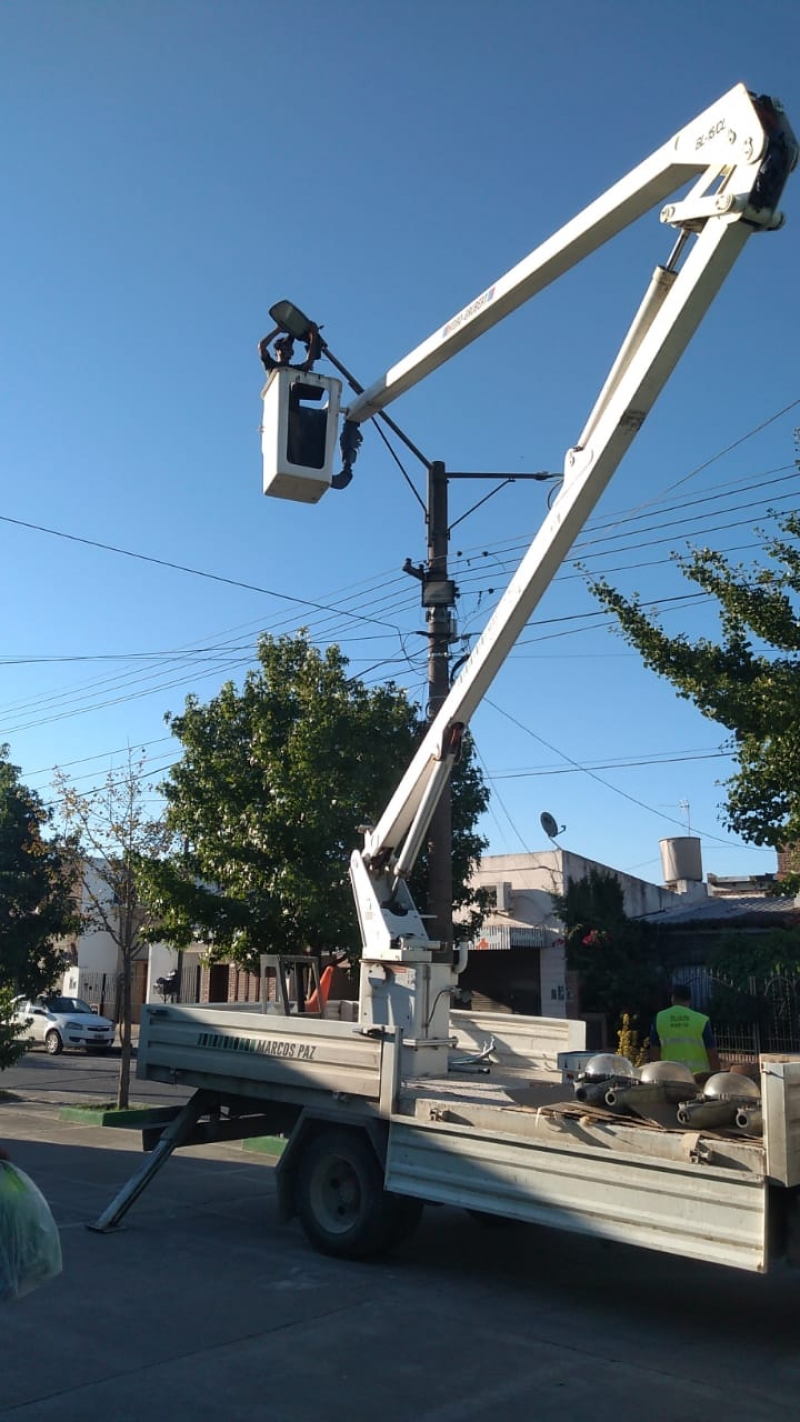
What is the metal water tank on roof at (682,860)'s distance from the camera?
99.4 feet

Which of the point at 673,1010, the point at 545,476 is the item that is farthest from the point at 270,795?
the point at 673,1010

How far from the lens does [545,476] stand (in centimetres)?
1126

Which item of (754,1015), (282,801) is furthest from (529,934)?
(282,801)

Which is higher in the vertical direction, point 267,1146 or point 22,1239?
point 22,1239

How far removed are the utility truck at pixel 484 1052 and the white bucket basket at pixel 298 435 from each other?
0.05 feet

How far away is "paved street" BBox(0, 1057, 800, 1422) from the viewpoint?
17.7 feet

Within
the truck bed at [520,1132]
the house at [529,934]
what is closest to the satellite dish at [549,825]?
the house at [529,934]

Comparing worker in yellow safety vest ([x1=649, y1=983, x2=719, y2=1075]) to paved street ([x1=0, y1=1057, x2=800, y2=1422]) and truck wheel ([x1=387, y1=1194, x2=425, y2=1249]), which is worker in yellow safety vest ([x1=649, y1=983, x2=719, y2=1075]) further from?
truck wheel ([x1=387, y1=1194, x2=425, y2=1249])

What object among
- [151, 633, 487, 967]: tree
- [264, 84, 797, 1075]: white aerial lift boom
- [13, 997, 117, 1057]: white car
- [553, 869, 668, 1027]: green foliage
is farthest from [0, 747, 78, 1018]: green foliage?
[264, 84, 797, 1075]: white aerial lift boom

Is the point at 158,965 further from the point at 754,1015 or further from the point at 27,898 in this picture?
the point at 754,1015

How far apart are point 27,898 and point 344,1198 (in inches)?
559

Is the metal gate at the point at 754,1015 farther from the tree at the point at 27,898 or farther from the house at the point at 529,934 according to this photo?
the tree at the point at 27,898

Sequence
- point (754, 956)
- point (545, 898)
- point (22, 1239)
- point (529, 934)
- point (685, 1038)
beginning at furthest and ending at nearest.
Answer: point (545, 898), point (529, 934), point (754, 956), point (685, 1038), point (22, 1239)

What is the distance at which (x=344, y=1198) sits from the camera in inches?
327
